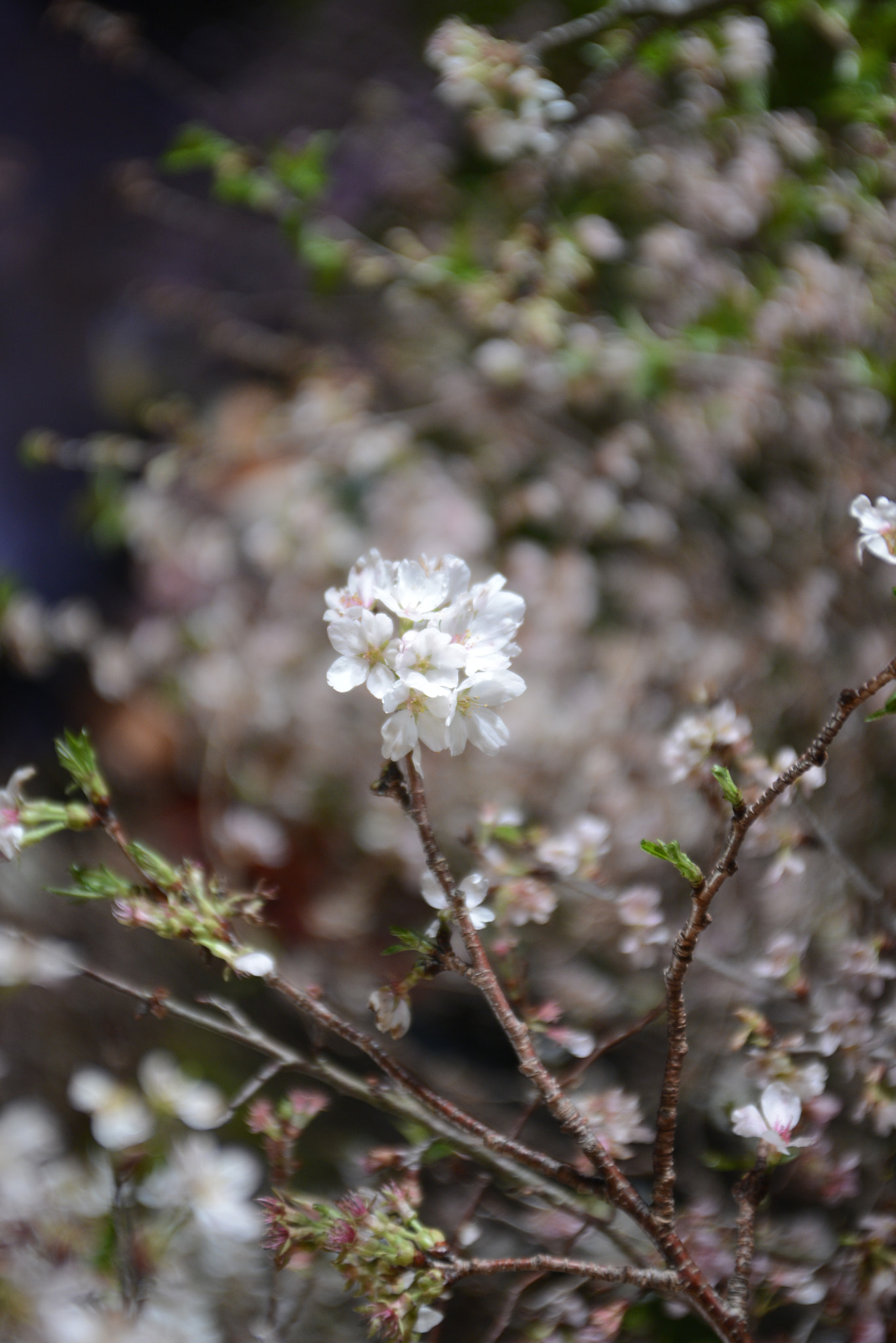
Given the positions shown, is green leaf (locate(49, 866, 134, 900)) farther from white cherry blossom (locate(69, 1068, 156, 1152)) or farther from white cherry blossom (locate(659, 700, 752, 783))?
white cherry blossom (locate(659, 700, 752, 783))

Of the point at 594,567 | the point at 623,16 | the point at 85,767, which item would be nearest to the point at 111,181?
the point at 623,16

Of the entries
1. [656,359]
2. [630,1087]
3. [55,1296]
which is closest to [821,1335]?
[630,1087]

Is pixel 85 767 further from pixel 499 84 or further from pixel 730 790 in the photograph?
pixel 499 84

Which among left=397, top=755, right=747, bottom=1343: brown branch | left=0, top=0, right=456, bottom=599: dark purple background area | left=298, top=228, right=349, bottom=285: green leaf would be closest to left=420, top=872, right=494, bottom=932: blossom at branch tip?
left=397, top=755, right=747, bottom=1343: brown branch

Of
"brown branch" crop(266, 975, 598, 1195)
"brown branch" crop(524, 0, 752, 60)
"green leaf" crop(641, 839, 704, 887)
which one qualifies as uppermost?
"brown branch" crop(524, 0, 752, 60)

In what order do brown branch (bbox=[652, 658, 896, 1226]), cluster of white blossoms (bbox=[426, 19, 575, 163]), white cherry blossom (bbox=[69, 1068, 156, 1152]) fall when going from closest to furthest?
brown branch (bbox=[652, 658, 896, 1226]), white cherry blossom (bbox=[69, 1068, 156, 1152]), cluster of white blossoms (bbox=[426, 19, 575, 163])

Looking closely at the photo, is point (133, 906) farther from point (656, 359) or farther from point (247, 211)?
point (247, 211)
